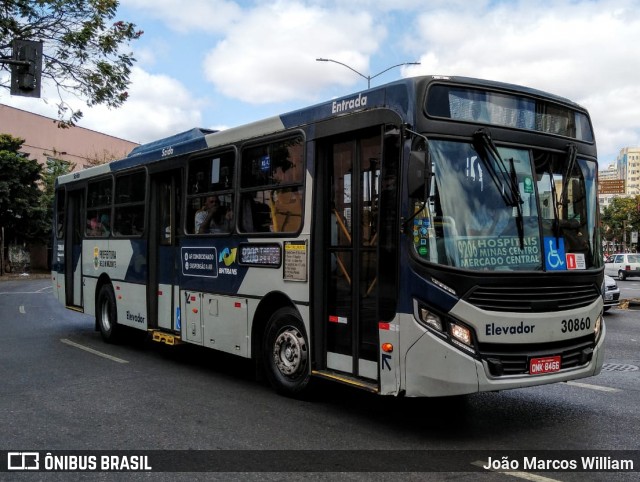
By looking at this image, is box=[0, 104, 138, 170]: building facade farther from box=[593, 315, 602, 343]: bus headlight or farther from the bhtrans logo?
box=[593, 315, 602, 343]: bus headlight

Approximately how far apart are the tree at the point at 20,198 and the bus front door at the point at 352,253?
1299 inches

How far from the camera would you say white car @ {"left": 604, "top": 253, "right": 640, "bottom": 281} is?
3819 centimetres

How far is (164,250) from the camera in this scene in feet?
32.4

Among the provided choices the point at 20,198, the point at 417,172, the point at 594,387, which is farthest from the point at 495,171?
the point at 20,198

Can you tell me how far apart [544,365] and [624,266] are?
36.4 m

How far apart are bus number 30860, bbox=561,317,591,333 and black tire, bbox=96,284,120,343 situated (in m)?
7.81

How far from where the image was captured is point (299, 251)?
6.91 meters

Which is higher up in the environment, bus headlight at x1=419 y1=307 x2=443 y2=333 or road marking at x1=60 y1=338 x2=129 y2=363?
bus headlight at x1=419 y1=307 x2=443 y2=333

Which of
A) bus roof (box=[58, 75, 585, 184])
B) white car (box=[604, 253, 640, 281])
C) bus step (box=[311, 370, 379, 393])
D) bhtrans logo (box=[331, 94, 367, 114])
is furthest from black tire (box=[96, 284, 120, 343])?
white car (box=[604, 253, 640, 281])

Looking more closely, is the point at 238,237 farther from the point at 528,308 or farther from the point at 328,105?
the point at 528,308

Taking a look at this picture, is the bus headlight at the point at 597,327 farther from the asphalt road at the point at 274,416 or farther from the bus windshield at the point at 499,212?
the asphalt road at the point at 274,416

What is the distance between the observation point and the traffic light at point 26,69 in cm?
1395

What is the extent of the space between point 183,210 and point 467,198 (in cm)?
490

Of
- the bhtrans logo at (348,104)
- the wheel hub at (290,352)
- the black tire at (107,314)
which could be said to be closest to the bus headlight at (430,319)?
the wheel hub at (290,352)
